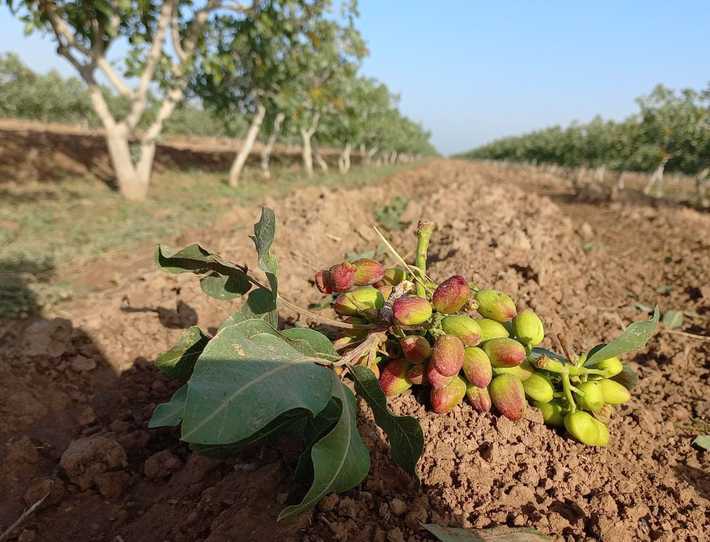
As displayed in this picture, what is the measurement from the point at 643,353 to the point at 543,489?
1554mm

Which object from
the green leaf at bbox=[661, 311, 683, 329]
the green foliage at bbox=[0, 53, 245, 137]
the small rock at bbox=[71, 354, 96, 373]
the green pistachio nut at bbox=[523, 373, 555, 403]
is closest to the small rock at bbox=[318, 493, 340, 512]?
the green pistachio nut at bbox=[523, 373, 555, 403]

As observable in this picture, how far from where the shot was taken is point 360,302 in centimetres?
137

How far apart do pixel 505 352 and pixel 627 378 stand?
0.49 metres

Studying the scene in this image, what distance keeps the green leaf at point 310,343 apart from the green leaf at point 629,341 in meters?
0.76

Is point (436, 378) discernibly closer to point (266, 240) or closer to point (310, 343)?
point (310, 343)

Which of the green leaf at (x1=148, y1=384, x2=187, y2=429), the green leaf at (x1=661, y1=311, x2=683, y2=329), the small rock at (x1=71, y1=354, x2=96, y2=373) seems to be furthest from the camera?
the green leaf at (x1=661, y1=311, x2=683, y2=329)

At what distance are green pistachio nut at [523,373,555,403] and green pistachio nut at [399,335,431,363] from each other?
0.37m

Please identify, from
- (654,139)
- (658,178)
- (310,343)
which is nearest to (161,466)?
(310,343)

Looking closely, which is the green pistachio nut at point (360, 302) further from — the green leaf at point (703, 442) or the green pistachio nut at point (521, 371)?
the green leaf at point (703, 442)

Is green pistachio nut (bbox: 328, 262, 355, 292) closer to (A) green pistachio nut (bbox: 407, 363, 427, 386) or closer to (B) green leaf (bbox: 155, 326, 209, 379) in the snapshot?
(A) green pistachio nut (bbox: 407, 363, 427, 386)

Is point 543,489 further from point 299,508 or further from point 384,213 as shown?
point 384,213

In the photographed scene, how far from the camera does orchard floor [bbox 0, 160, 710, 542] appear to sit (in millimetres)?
1230

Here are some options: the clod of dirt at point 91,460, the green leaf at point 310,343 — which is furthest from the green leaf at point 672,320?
the clod of dirt at point 91,460

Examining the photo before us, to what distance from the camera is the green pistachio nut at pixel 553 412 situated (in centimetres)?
146
